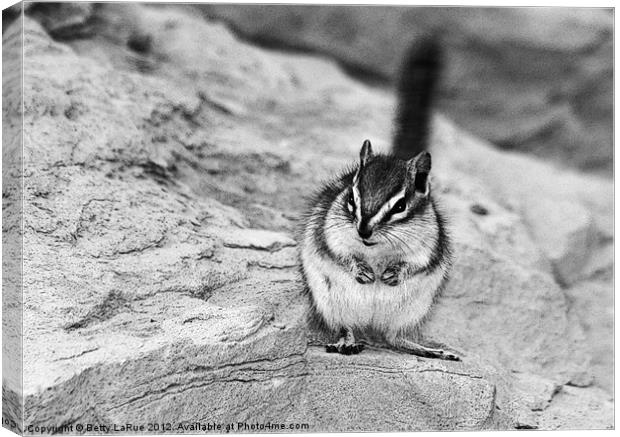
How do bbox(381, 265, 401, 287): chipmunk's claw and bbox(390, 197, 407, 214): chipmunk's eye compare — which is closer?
bbox(390, 197, 407, 214): chipmunk's eye

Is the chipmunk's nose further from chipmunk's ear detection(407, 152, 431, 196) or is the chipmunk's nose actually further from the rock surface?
the rock surface

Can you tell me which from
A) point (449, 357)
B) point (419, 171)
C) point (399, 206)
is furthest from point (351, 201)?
point (449, 357)

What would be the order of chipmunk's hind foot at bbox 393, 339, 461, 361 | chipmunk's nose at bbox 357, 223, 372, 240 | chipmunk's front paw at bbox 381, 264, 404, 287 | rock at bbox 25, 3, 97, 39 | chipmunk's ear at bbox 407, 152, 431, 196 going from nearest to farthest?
chipmunk's nose at bbox 357, 223, 372, 240 < chipmunk's ear at bbox 407, 152, 431, 196 < chipmunk's front paw at bbox 381, 264, 404, 287 < chipmunk's hind foot at bbox 393, 339, 461, 361 < rock at bbox 25, 3, 97, 39

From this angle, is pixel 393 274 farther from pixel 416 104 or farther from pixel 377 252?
pixel 416 104

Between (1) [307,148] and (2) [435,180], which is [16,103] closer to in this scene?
(1) [307,148]

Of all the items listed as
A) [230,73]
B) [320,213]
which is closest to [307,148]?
[230,73]

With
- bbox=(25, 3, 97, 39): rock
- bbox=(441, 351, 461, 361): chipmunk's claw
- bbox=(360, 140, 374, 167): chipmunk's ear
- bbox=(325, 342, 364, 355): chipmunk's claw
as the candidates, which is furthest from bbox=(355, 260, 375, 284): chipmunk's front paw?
bbox=(25, 3, 97, 39): rock
